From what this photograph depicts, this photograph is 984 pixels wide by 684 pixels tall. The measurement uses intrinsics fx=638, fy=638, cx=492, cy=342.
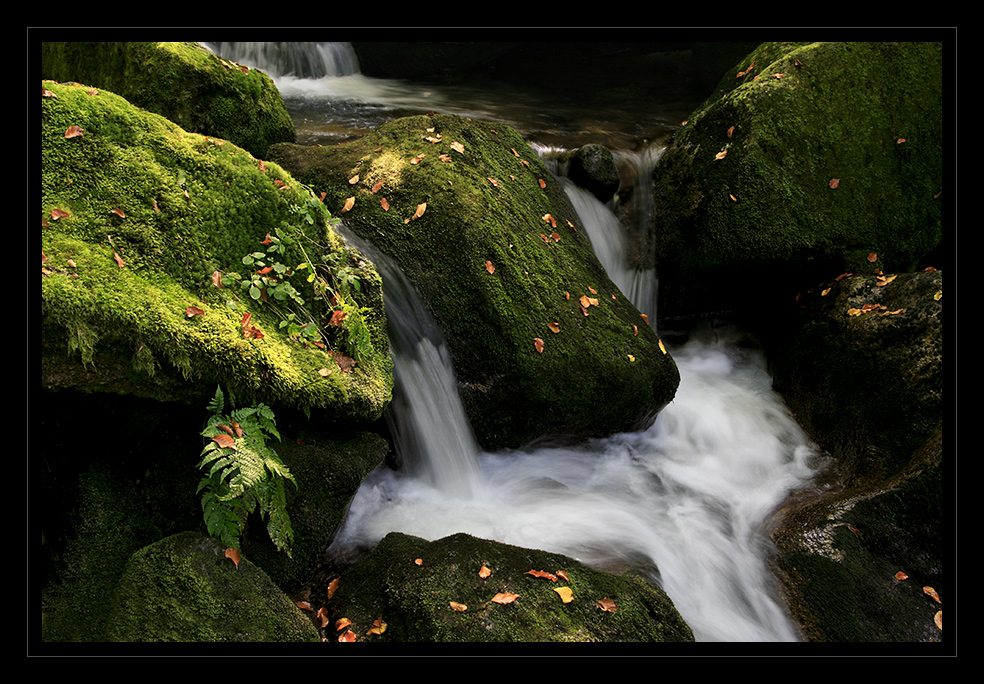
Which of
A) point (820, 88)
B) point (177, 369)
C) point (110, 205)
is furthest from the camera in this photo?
point (820, 88)

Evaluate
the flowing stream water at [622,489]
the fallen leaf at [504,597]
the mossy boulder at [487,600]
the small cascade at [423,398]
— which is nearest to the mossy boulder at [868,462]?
the flowing stream water at [622,489]

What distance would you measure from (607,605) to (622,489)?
197 centimetres

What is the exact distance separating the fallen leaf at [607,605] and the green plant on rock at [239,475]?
72.3 inches

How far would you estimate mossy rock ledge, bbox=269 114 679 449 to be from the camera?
521cm

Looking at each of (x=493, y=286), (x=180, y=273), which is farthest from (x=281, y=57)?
(x=180, y=273)

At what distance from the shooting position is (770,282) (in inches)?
286

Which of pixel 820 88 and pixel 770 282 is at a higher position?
pixel 820 88

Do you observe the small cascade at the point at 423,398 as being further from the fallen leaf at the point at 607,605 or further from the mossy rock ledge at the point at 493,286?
the fallen leaf at the point at 607,605

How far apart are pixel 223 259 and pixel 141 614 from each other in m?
2.08

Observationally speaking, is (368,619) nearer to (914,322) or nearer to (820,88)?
(914,322)

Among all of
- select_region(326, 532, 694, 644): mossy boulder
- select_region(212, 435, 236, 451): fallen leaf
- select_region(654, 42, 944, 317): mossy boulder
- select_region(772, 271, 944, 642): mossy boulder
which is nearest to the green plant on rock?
select_region(212, 435, 236, 451): fallen leaf

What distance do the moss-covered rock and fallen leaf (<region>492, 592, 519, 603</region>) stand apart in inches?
38.8

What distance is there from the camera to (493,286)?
5.22 m

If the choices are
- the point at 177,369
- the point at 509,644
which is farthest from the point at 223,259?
the point at 509,644
